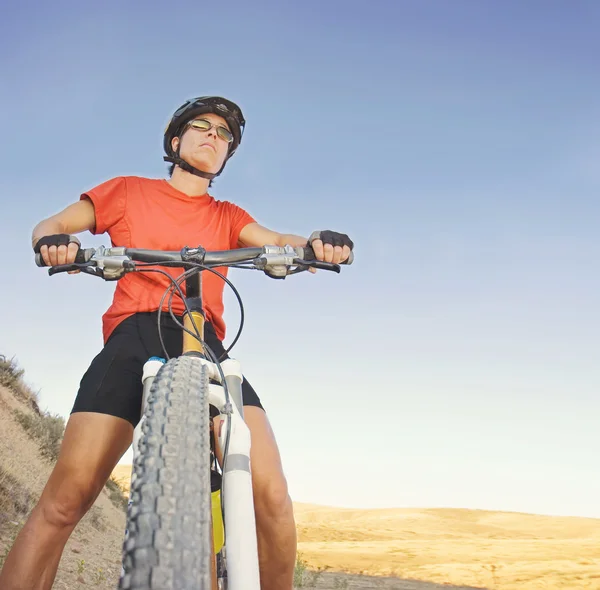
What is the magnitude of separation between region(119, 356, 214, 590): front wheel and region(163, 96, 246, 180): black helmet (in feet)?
5.55

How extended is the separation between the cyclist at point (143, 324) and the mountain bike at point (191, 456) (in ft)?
0.60

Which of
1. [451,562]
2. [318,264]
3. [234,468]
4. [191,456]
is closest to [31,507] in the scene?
[318,264]

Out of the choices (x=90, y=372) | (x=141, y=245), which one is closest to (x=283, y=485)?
(x=90, y=372)

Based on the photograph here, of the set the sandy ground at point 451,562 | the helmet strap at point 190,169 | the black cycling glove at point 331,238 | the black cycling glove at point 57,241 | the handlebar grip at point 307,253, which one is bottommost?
the sandy ground at point 451,562

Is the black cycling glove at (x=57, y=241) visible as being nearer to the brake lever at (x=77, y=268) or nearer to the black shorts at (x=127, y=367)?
the brake lever at (x=77, y=268)

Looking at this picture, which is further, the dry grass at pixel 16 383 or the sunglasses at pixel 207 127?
the dry grass at pixel 16 383

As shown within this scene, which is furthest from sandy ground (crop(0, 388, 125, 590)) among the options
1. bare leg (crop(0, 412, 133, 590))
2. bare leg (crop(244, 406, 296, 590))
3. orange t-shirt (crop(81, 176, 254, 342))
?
bare leg (crop(244, 406, 296, 590))

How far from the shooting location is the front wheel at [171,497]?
1323 mm

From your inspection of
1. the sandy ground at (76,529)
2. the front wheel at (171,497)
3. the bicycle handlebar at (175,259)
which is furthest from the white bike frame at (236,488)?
the sandy ground at (76,529)

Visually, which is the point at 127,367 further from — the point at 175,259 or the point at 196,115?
the point at 196,115

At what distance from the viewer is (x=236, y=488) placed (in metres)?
1.75

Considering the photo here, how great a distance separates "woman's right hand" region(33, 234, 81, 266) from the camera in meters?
2.21

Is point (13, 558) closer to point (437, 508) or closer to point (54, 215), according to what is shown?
point (54, 215)

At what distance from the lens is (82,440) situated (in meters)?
2.21
